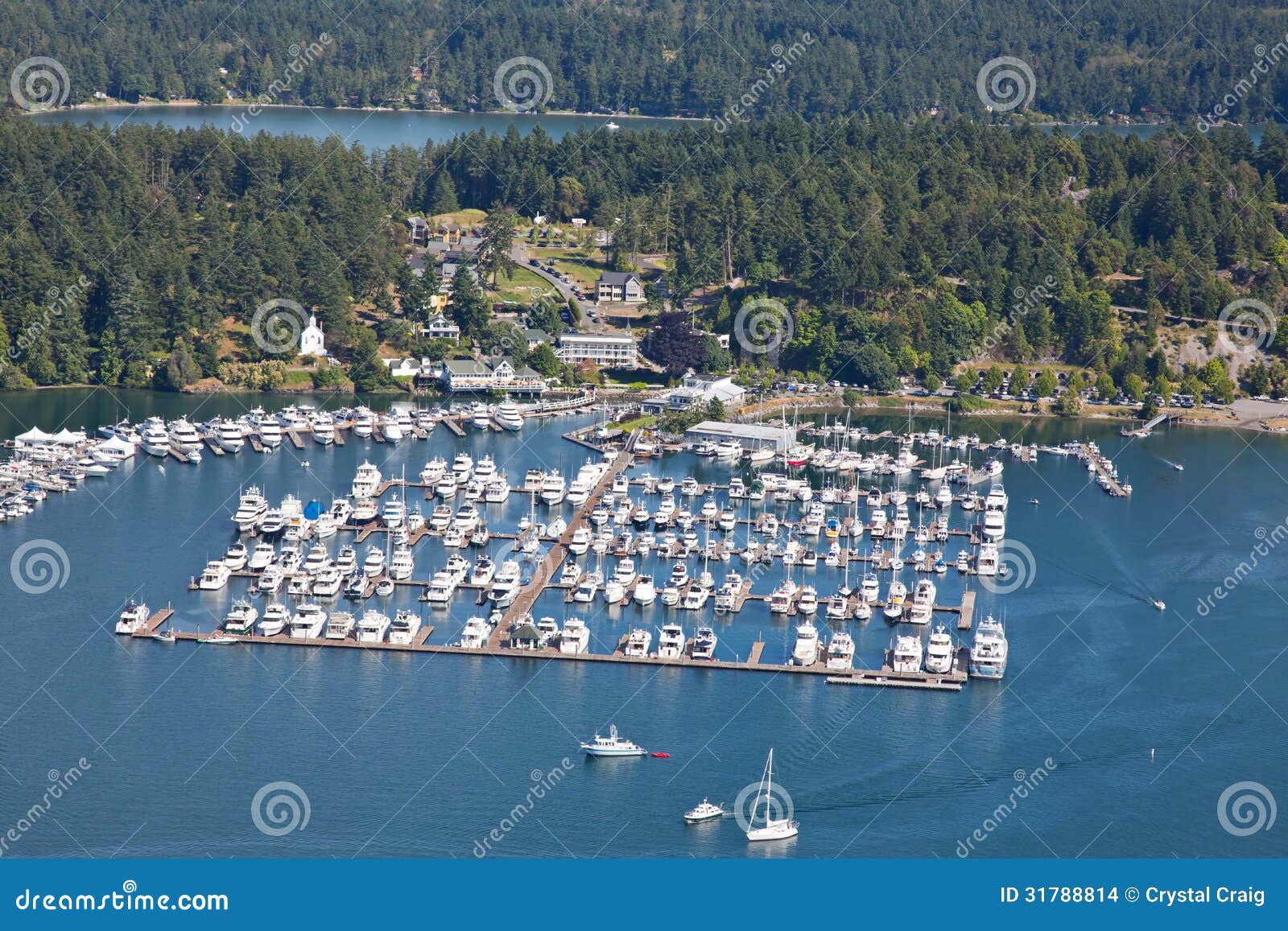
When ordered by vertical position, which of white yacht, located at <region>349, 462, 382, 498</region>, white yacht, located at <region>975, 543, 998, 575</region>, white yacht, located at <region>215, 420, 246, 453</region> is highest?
white yacht, located at <region>215, 420, 246, 453</region>

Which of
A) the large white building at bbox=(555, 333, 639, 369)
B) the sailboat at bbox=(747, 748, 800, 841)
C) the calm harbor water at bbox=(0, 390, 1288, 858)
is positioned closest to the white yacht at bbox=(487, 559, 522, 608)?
the calm harbor water at bbox=(0, 390, 1288, 858)

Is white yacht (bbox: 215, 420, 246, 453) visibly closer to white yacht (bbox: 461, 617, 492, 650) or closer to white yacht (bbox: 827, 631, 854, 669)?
white yacht (bbox: 461, 617, 492, 650)

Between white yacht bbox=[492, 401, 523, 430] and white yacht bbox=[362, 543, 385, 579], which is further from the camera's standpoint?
white yacht bbox=[492, 401, 523, 430]

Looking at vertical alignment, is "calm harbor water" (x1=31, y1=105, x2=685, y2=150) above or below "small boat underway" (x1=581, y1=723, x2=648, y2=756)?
above

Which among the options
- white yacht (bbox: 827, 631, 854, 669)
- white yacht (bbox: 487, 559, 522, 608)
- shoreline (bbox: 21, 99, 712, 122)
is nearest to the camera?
white yacht (bbox: 827, 631, 854, 669)

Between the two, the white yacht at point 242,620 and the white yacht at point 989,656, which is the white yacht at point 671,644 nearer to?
the white yacht at point 989,656

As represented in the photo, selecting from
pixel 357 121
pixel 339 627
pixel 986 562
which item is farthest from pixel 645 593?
pixel 357 121
